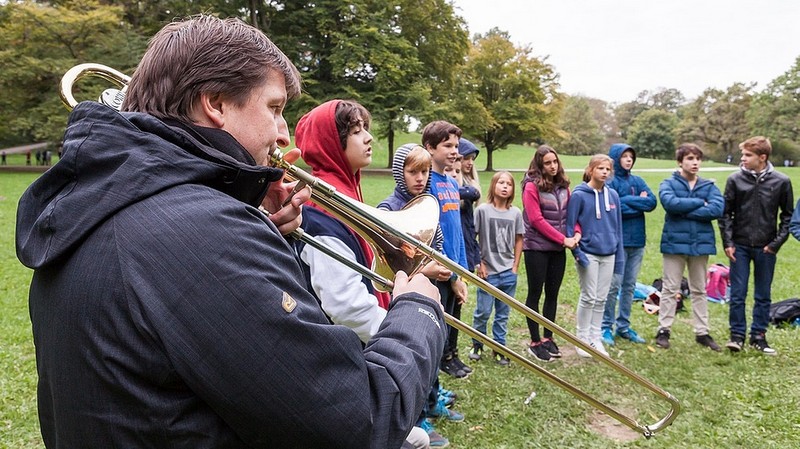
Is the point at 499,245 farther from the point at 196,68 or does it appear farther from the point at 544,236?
the point at 196,68

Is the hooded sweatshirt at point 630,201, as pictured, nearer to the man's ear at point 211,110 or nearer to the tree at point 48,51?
the man's ear at point 211,110

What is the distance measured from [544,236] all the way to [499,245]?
46cm

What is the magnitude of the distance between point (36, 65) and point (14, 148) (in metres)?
16.4

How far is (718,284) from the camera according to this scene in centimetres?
754

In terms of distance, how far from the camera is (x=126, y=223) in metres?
0.97

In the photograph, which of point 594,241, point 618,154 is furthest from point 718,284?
point 594,241

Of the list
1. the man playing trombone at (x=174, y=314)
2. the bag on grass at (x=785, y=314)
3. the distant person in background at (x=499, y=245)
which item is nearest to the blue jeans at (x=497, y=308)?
the distant person in background at (x=499, y=245)

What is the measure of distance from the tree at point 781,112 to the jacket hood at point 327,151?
5695cm

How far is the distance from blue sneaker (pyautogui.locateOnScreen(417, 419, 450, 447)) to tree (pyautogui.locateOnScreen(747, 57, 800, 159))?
5604 centimetres

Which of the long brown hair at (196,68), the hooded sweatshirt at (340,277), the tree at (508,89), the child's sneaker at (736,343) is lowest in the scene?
the child's sneaker at (736,343)

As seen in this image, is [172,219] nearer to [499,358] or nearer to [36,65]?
[499,358]

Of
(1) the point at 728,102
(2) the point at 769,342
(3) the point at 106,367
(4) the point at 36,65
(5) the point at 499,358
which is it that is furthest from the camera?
(1) the point at 728,102

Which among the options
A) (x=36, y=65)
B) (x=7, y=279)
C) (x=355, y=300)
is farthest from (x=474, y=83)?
(x=355, y=300)

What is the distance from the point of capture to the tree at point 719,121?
5759 centimetres
